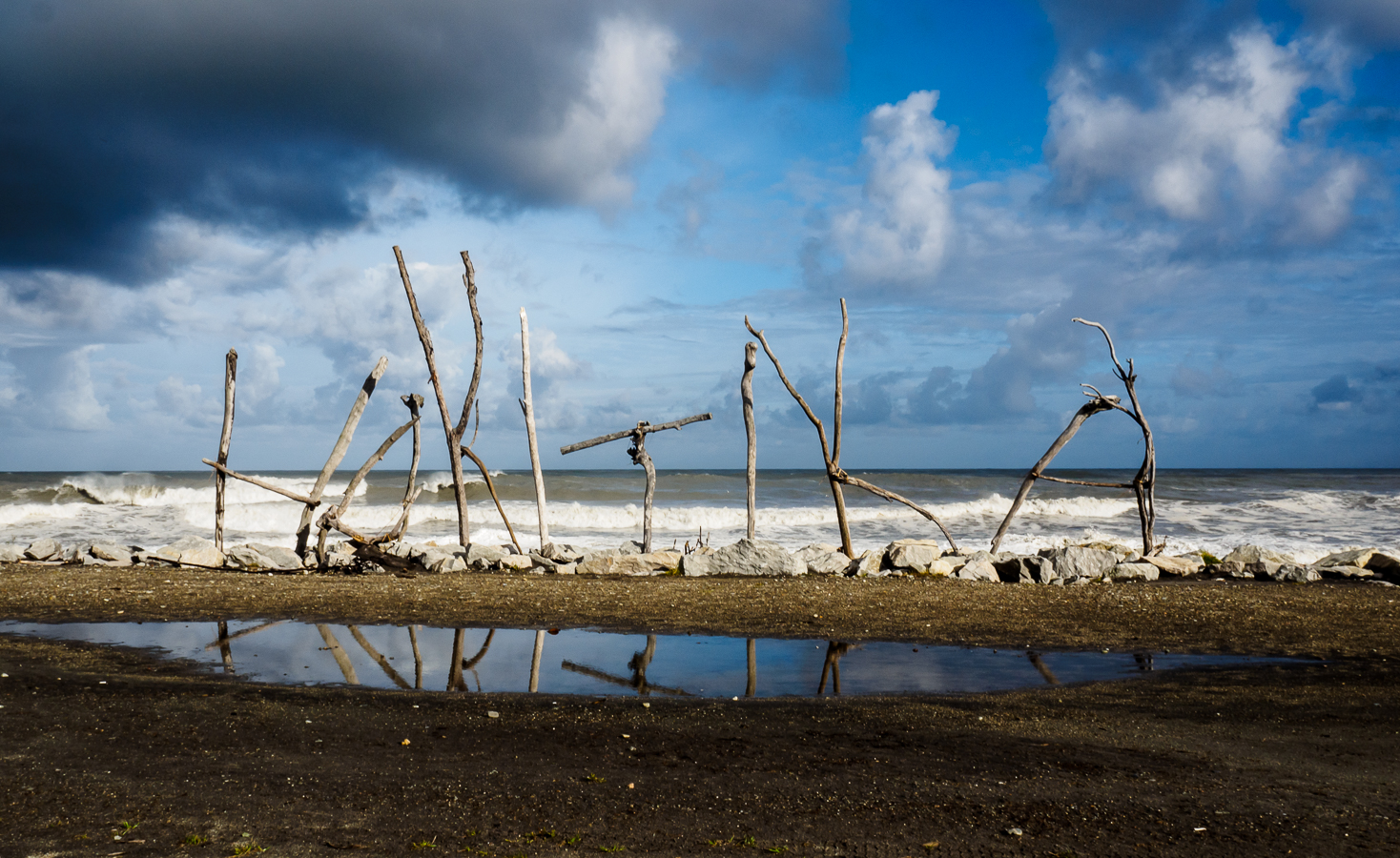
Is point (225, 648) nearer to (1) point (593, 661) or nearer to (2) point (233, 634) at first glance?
(2) point (233, 634)

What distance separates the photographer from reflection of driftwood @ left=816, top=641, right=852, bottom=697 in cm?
676

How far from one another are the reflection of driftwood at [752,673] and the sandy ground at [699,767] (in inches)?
20.3

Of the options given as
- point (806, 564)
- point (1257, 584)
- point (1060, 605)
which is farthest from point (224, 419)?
point (1257, 584)

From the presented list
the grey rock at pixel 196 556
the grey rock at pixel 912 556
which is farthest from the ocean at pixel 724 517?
the grey rock at pixel 912 556

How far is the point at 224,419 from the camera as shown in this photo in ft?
49.7

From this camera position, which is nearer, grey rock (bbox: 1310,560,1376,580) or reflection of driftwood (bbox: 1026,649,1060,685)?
reflection of driftwood (bbox: 1026,649,1060,685)

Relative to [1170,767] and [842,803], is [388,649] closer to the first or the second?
[842,803]

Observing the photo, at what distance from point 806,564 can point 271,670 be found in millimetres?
8661

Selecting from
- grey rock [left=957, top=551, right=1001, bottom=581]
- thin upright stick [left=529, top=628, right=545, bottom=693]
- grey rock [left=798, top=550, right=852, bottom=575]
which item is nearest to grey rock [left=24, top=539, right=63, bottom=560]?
thin upright stick [left=529, top=628, right=545, bottom=693]

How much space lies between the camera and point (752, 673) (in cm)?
730

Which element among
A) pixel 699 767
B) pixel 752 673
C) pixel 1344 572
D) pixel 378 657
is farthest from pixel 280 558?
pixel 1344 572

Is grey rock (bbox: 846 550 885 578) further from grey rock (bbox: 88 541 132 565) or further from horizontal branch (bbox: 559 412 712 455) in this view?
grey rock (bbox: 88 541 132 565)

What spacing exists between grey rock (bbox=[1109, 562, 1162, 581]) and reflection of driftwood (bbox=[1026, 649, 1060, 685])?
6254mm

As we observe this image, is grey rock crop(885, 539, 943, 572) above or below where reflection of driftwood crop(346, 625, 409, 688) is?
above
